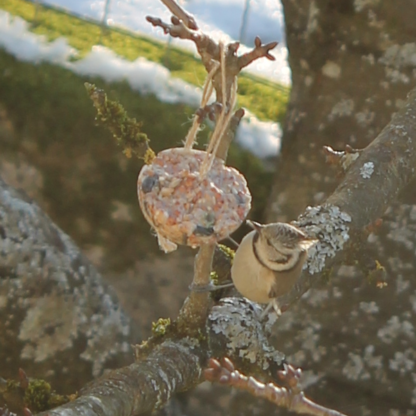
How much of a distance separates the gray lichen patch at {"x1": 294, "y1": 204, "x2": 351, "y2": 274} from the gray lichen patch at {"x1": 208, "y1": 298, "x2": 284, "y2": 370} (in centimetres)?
15

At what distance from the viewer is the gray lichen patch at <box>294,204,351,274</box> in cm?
90

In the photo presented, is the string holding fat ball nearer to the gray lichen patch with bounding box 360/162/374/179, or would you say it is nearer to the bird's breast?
the bird's breast

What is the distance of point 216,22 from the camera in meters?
2.37

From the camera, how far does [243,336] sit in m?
0.80

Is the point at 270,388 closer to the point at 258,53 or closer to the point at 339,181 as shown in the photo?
the point at 258,53

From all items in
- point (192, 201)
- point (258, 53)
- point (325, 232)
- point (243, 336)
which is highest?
point (258, 53)

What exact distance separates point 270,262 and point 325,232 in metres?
0.12

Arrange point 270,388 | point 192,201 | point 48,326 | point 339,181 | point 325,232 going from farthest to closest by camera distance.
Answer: point 339,181 → point 48,326 → point 325,232 → point 192,201 → point 270,388

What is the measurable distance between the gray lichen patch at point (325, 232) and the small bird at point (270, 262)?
54 millimetres

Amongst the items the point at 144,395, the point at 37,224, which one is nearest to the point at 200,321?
the point at 144,395

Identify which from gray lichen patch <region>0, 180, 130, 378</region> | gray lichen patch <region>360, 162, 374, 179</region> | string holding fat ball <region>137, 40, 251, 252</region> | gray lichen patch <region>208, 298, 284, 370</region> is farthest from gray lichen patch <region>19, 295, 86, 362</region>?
gray lichen patch <region>360, 162, 374, 179</region>

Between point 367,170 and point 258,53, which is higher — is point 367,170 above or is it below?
below

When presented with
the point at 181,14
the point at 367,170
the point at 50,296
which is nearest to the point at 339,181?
the point at 367,170

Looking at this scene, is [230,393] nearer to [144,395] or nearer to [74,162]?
[74,162]
